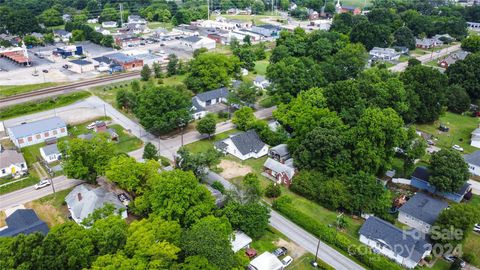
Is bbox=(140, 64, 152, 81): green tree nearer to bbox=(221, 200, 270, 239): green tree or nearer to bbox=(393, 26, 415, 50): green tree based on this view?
bbox=(221, 200, 270, 239): green tree

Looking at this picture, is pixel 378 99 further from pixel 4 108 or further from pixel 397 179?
pixel 4 108

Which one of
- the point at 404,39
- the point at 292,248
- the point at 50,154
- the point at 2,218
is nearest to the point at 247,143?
the point at 292,248

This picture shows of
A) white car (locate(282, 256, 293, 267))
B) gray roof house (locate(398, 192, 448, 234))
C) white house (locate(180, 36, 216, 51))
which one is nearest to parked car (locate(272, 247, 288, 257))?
A: white car (locate(282, 256, 293, 267))

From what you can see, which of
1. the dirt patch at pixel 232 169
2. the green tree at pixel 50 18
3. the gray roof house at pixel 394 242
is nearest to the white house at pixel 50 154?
the dirt patch at pixel 232 169

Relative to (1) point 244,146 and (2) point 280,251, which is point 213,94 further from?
(2) point 280,251

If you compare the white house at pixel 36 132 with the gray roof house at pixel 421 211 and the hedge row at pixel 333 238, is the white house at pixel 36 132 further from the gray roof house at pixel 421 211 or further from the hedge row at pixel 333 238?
the gray roof house at pixel 421 211
